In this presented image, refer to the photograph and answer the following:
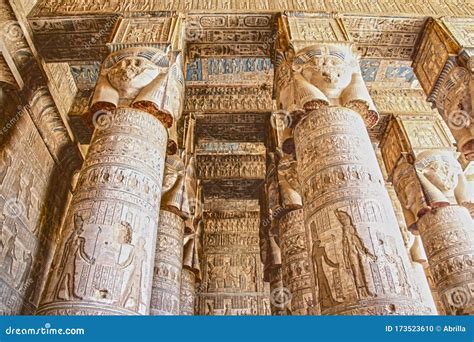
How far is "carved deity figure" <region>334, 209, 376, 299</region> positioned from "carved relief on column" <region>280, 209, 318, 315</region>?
2.30 m

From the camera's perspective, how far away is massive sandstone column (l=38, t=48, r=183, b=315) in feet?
9.44

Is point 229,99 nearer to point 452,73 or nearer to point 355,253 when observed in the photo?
point 452,73

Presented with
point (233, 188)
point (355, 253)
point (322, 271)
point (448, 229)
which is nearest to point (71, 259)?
point (322, 271)

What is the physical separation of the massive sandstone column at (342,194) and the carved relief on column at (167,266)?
8.36 ft

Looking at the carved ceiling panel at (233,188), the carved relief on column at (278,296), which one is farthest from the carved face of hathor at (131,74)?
the carved ceiling panel at (233,188)

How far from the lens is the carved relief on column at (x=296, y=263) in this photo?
574 cm

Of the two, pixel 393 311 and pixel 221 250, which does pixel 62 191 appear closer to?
pixel 221 250

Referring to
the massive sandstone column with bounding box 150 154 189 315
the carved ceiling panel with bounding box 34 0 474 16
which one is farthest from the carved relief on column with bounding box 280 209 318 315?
the carved ceiling panel with bounding box 34 0 474 16

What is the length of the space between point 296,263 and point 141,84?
344 cm

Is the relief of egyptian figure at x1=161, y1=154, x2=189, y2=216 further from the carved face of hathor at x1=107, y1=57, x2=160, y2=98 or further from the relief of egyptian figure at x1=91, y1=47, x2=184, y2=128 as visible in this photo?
the carved face of hathor at x1=107, y1=57, x2=160, y2=98

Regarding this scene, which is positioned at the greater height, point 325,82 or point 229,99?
point 229,99

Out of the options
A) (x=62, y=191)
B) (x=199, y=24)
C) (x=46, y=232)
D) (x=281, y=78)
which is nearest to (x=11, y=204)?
(x=46, y=232)

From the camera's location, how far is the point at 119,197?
3.45 m

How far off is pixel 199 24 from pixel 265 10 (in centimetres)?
99
